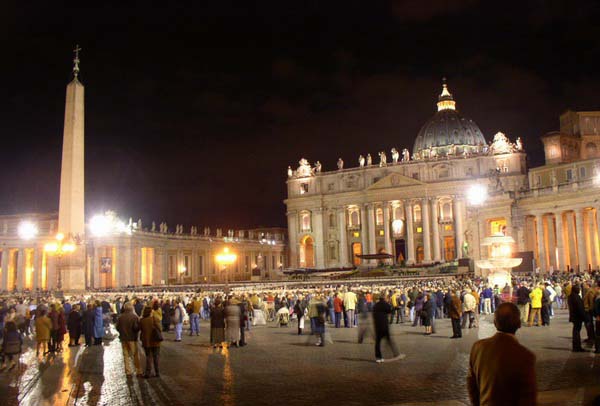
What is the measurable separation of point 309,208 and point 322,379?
87023 millimetres

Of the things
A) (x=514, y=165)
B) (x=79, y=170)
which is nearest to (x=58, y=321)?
(x=79, y=170)

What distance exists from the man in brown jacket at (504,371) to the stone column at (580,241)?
142 ft

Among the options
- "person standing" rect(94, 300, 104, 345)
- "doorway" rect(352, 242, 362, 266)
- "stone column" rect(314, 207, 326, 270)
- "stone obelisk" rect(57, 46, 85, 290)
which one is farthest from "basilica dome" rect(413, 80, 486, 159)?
"person standing" rect(94, 300, 104, 345)

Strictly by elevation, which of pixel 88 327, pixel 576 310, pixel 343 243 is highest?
pixel 343 243

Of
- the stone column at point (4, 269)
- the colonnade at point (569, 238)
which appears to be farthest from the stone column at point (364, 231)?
the stone column at point (4, 269)

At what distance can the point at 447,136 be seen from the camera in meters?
110

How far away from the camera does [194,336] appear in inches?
820

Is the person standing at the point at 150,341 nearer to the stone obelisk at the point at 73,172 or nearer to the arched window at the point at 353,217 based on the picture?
the stone obelisk at the point at 73,172

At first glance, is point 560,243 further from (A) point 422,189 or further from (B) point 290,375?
(A) point 422,189

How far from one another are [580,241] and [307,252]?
6209 cm

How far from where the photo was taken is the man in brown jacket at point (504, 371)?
181 inches

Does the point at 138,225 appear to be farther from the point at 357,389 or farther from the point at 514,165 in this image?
the point at 357,389

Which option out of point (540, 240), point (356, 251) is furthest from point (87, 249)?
point (356, 251)

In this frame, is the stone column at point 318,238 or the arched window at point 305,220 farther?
the arched window at point 305,220
